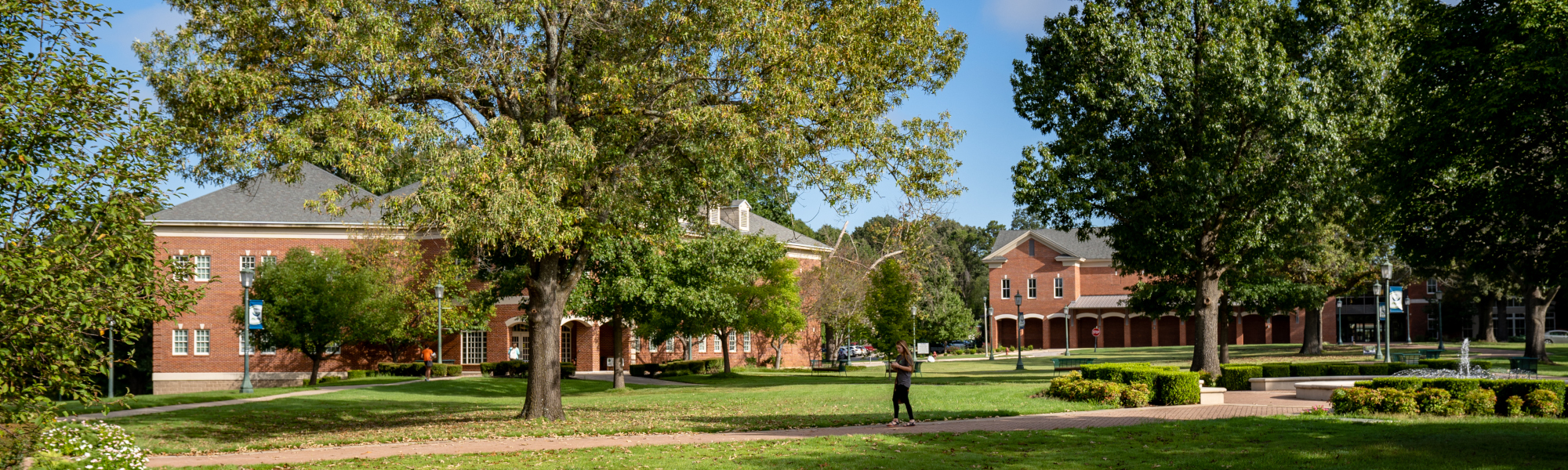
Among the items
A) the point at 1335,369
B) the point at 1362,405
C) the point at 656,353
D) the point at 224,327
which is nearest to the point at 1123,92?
the point at 1335,369

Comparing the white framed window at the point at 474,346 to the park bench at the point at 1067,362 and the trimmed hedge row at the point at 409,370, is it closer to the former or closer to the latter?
the trimmed hedge row at the point at 409,370

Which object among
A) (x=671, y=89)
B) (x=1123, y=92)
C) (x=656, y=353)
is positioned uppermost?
(x=1123, y=92)

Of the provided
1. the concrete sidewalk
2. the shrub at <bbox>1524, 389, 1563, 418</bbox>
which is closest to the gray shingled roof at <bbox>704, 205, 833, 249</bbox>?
the concrete sidewalk

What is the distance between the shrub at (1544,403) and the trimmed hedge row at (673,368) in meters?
29.6

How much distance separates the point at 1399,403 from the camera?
1709cm

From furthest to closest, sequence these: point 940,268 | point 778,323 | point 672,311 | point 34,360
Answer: point 940,268, point 778,323, point 672,311, point 34,360

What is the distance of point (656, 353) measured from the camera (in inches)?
1879

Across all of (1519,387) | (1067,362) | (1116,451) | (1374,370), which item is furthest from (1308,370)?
(1116,451)

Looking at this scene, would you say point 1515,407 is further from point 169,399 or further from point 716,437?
point 169,399

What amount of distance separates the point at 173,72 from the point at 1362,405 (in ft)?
64.0

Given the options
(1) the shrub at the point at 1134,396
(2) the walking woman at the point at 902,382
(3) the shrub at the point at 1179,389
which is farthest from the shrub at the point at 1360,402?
(2) the walking woman at the point at 902,382

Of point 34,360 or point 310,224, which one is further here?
point 310,224

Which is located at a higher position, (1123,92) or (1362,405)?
(1123,92)

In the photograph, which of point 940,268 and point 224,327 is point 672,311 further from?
point 940,268
